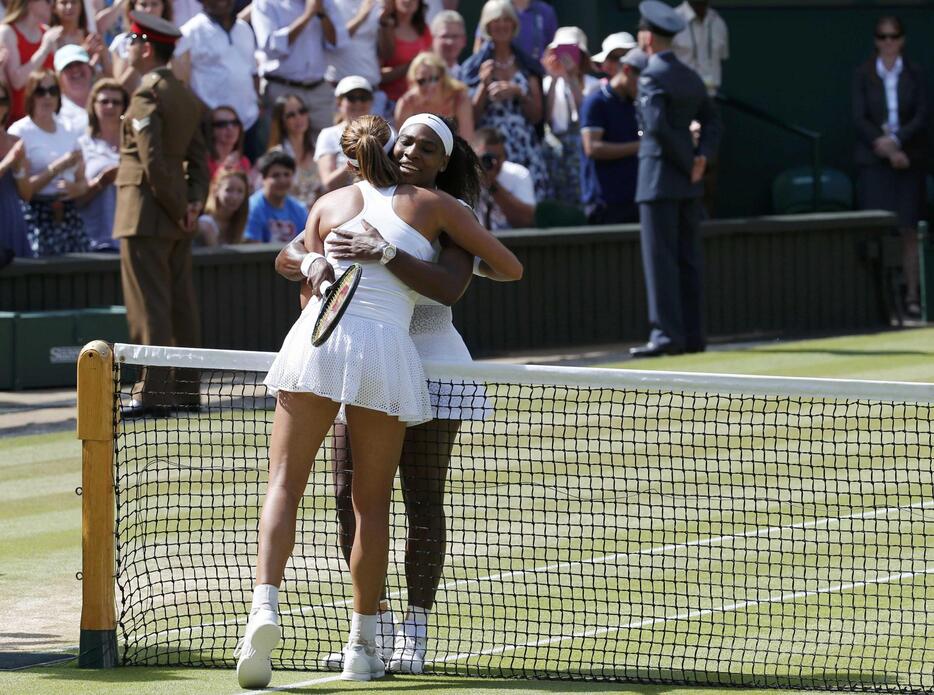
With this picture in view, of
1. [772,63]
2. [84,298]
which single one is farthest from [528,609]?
[772,63]

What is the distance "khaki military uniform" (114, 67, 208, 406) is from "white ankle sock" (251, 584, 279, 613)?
6.21 meters

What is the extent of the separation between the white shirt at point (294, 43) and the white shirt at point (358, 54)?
0.08 meters

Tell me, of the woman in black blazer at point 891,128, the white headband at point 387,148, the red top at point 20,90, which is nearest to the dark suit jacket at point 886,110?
the woman in black blazer at point 891,128

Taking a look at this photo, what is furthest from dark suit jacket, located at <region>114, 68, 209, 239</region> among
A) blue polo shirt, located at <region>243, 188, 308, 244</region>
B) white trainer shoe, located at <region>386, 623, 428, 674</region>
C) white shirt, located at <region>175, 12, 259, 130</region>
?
white trainer shoe, located at <region>386, 623, 428, 674</region>

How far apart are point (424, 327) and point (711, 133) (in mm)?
8882

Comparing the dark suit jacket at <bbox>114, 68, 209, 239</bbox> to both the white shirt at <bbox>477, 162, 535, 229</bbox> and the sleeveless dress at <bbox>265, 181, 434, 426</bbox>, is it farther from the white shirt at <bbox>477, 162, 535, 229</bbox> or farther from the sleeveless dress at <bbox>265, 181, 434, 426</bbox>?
the sleeveless dress at <bbox>265, 181, 434, 426</bbox>

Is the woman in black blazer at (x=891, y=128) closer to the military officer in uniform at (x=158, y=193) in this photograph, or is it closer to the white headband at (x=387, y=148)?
the military officer in uniform at (x=158, y=193)

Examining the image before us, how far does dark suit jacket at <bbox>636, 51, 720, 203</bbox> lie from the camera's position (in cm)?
1451

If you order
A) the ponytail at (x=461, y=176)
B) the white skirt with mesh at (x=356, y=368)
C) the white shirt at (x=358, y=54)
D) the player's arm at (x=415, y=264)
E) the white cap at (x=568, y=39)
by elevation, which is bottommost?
the white skirt with mesh at (x=356, y=368)

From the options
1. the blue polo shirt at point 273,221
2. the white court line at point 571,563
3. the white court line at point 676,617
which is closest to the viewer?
the white court line at point 676,617

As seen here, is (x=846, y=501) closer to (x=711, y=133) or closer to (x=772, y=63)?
(x=711, y=133)

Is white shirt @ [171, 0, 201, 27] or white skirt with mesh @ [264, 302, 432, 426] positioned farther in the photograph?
white shirt @ [171, 0, 201, 27]

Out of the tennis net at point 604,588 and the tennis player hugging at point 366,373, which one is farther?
the tennis net at point 604,588

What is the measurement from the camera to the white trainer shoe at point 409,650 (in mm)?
6270
